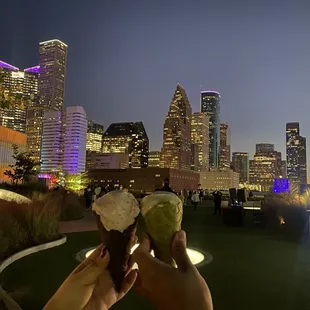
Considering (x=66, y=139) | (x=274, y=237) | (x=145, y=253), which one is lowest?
(x=274, y=237)

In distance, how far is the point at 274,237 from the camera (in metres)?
11.6

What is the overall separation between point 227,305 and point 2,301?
115 inches

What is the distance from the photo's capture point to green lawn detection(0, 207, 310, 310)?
189 inches

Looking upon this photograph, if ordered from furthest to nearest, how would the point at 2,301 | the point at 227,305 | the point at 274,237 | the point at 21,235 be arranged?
the point at 274,237 → the point at 21,235 → the point at 227,305 → the point at 2,301

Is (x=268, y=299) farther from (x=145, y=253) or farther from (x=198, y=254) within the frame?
(x=145, y=253)

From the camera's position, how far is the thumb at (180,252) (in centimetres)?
177

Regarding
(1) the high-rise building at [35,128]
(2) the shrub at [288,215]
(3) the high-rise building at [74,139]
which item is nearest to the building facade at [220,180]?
(3) the high-rise building at [74,139]

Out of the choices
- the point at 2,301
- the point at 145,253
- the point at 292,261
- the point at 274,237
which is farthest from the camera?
the point at 274,237

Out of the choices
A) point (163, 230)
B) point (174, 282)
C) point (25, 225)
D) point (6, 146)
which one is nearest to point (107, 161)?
point (6, 146)

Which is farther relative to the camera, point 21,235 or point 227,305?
point 21,235

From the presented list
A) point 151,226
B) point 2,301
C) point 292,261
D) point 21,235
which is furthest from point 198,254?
point 151,226

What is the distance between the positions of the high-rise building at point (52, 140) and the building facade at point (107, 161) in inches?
887

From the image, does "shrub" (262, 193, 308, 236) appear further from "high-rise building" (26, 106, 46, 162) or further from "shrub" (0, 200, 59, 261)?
"high-rise building" (26, 106, 46, 162)

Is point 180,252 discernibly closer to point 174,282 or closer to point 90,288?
point 174,282
